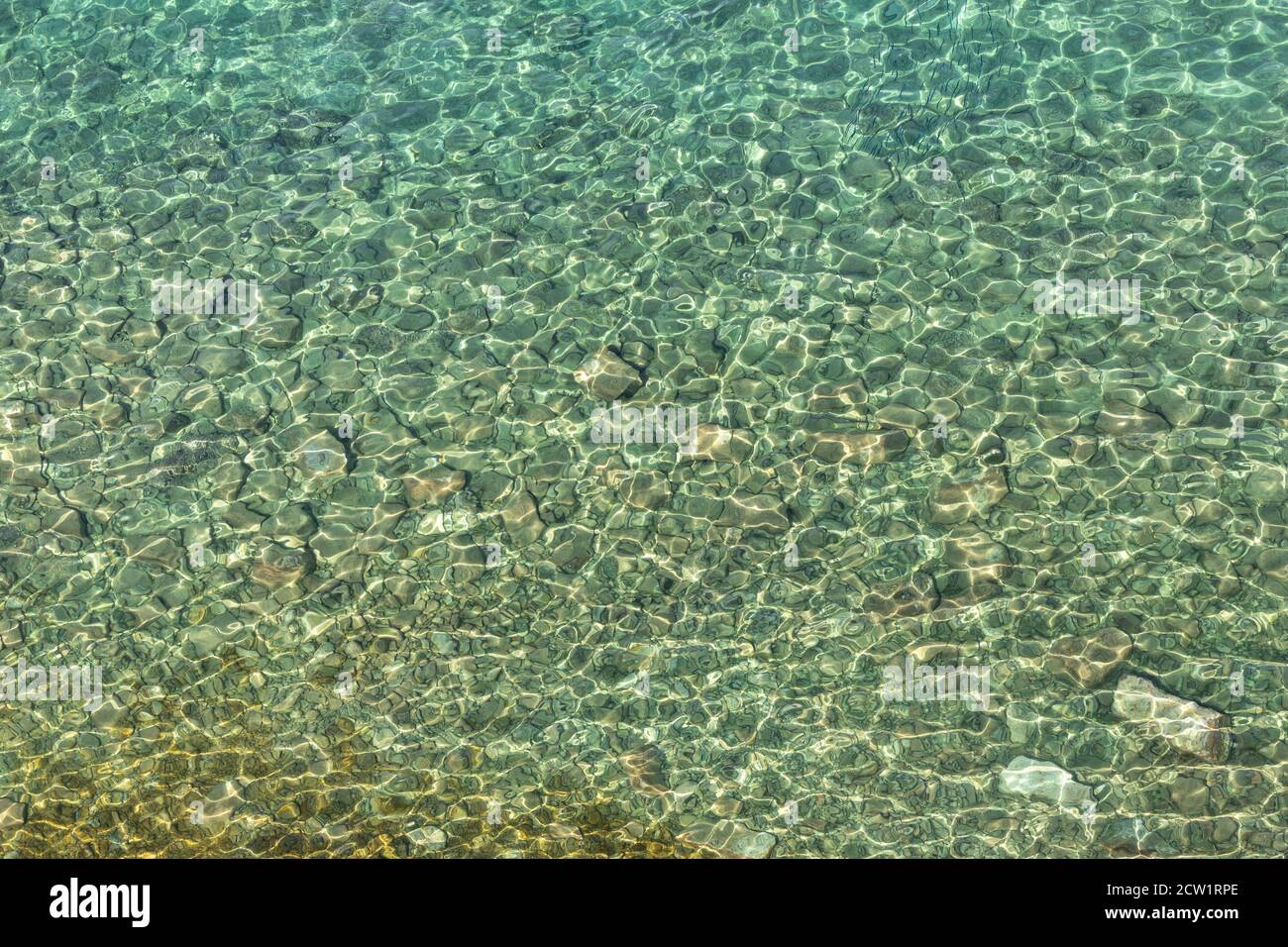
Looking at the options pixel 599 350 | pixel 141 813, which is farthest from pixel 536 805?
pixel 599 350

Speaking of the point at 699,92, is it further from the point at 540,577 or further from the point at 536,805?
the point at 536,805

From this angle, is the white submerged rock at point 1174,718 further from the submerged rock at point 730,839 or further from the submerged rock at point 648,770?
the submerged rock at point 648,770

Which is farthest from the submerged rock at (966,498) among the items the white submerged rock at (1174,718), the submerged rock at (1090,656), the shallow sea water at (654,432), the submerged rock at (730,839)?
the submerged rock at (730,839)

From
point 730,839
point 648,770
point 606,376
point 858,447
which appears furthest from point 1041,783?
point 606,376

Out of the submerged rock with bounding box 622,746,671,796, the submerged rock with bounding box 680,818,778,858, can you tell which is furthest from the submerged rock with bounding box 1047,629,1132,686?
the submerged rock with bounding box 622,746,671,796

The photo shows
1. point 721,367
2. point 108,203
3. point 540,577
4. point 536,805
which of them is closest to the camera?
point 536,805
